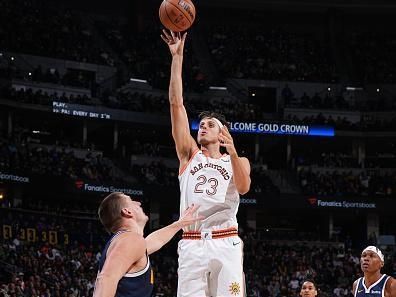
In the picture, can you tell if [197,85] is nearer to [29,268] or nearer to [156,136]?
[156,136]

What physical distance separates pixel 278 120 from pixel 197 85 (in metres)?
4.94

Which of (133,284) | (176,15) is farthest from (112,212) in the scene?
(176,15)

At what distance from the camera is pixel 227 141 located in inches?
→ 274

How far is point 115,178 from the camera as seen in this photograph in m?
35.8

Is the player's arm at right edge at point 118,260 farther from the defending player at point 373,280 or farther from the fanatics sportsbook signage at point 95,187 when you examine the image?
the fanatics sportsbook signage at point 95,187

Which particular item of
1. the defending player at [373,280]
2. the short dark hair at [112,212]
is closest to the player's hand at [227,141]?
the short dark hair at [112,212]

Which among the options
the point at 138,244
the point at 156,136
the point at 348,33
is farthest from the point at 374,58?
the point at 138,244

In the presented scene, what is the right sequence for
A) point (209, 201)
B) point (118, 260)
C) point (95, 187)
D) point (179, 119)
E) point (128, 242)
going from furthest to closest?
1. point (95, 187)
2. point (179, 119)
3. point (209, 201)
4. point (128, 242)
5. point (118, 260)

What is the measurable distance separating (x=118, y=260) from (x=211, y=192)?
2659 mm

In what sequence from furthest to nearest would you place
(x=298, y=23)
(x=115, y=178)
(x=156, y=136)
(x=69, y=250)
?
(x=298, y=23), (x=156, y=136), (x=115, y=178), (x=69, y=250)

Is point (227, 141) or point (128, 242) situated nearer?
point (128, 242)

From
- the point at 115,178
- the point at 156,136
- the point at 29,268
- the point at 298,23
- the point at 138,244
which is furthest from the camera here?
the point at 298,23

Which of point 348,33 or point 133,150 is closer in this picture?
point 133,150

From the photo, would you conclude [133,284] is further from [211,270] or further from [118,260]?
[211,270]
